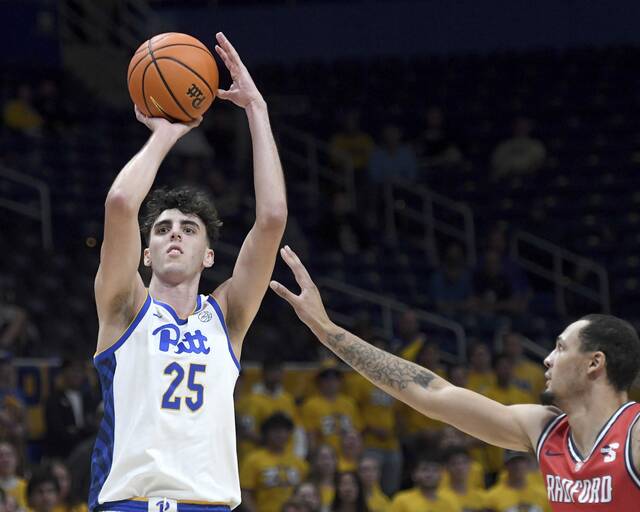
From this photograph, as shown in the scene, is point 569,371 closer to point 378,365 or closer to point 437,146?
point 378,365

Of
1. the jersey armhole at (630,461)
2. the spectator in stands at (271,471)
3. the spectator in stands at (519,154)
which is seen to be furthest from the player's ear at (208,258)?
the spectator in stands at (519,154)

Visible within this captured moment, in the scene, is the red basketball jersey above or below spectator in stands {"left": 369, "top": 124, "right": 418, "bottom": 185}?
below

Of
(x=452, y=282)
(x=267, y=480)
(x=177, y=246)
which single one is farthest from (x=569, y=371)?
(x=452, y=282)

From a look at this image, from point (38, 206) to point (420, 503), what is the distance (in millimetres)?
5958

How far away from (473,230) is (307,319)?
418 inches

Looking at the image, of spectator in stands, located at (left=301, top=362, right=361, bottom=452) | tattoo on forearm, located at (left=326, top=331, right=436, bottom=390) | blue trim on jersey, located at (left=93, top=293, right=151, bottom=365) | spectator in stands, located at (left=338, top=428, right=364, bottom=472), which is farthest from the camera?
spectator in stands, located at (left=301, top=362, right=361, bottom=452)

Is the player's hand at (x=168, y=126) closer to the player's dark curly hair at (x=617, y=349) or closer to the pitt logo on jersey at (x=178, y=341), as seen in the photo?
the pitt logo on jersey at (x=178, y=341)

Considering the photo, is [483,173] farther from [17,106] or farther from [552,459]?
[552,459]

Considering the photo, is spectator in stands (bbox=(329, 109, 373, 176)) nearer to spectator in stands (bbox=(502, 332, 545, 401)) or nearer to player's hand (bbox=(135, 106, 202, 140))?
spectator in stands (bbox=(502, 332, 545, 401))

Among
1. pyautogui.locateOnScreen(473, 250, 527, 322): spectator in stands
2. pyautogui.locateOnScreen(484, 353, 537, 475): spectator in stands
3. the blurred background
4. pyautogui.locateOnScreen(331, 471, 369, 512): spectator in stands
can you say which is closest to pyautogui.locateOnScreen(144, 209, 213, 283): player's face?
the blurred background

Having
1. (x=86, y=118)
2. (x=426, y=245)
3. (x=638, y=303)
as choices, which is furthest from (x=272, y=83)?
(x=638, y=303)

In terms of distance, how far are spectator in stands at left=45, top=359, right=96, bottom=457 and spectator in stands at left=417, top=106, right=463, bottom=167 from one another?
741 centimetres

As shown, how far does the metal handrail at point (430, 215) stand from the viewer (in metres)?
15.1

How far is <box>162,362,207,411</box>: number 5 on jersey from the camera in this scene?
14.9ft
